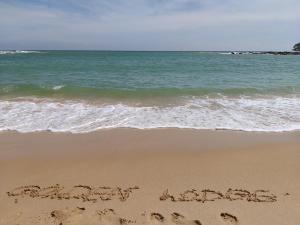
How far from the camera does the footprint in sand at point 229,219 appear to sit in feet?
11.7

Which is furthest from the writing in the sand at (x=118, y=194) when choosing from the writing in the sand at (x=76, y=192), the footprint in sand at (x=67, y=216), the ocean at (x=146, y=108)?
the ocean at (x=146, y=108)

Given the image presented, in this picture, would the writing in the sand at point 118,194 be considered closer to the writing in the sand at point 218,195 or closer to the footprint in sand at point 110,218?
the writing in the sand at point 218,195

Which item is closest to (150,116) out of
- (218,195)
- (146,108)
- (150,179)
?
(146,108)

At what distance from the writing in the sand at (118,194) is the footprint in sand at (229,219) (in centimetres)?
37

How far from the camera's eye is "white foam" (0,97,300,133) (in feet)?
24.7

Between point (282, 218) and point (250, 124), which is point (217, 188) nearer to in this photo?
point (282, 218)

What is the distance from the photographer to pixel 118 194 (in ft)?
13.8

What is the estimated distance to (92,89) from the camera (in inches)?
533

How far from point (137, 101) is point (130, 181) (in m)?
6.63

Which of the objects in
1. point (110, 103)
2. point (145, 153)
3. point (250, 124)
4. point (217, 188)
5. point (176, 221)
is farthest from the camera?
point (110, 103)

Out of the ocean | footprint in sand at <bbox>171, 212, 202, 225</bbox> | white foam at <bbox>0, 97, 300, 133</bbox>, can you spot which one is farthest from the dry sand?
the ocean

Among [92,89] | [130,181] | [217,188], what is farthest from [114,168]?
[92,89]

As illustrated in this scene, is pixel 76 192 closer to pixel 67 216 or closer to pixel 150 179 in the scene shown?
pixel 67 216

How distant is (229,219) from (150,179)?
52.6 inches
